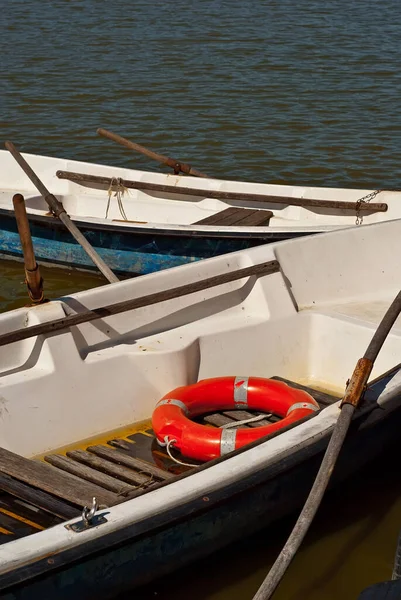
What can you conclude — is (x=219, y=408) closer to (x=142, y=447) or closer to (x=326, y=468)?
(x=142, y=447)

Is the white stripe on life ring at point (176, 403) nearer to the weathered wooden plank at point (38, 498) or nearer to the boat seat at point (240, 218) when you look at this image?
the weathered wooden plank at point (38, 498)

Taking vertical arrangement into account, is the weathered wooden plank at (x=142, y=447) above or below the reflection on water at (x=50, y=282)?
below

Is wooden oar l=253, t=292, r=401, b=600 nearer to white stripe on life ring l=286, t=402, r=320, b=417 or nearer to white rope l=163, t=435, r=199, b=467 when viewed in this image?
white stripe on life ring l=286, t=402, r=320, b=417

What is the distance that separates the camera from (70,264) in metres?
9.09

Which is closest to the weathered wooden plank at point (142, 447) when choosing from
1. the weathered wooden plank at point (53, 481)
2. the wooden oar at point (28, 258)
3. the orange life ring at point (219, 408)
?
the orange life ring at point (219, 408)

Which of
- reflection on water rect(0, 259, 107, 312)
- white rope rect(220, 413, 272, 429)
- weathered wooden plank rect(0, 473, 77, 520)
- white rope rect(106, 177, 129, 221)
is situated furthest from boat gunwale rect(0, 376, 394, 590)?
white rope rect(106, 177, 129, 221)

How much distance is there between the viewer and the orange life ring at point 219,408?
17.7 feet

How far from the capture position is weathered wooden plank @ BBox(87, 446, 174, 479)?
17.4ft

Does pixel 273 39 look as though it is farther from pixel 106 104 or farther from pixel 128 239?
pixel 128 239

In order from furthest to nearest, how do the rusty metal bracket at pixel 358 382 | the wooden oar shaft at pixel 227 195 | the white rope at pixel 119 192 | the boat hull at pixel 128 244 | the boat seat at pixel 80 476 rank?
the white rope at pixel 119 192
the wooden oar shaft at pixel 227 195
the boat hull at pixel 128 244
the rusty metal bracket at pixel 358 382
the boat seat at pixel 80 476

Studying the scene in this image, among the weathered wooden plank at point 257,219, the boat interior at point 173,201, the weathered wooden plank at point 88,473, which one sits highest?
the boat interior at point 173,201

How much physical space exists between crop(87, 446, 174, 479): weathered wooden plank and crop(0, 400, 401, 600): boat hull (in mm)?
544

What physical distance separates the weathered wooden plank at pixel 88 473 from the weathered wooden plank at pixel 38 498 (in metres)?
0.43

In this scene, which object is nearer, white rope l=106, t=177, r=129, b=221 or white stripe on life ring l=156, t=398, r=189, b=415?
white stripe on life ring l=156, t=398, r=189, b=415
